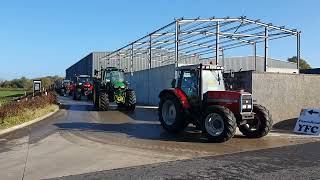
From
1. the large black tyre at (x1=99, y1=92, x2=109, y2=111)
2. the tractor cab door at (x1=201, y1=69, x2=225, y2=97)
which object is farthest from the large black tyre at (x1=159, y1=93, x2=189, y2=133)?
the large black tyre at (x1=99, y1=92, x2=109, y2=111)

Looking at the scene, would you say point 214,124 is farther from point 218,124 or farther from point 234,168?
point 234,168

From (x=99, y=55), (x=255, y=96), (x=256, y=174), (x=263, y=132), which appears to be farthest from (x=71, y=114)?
(x=99, y=55)

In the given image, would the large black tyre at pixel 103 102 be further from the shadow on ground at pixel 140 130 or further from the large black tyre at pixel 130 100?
the shadow on ground at pixel 140 130

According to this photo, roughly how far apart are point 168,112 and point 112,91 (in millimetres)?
10053

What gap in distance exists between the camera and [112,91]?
26984 millimetres

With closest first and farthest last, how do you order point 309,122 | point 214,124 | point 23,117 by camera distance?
point 214,124 < point 309,122 < point 23,117

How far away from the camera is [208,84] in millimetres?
16234

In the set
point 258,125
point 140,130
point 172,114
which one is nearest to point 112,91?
point 140,130

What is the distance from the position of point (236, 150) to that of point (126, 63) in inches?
1529

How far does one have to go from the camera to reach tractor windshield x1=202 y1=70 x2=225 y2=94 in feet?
53.0

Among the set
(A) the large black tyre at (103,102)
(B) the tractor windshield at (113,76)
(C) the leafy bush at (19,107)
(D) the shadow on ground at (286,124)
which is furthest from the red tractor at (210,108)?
(B) the tractor windshield at (113,76)

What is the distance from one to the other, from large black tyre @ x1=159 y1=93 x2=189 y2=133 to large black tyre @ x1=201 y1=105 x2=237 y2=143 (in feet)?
4.06

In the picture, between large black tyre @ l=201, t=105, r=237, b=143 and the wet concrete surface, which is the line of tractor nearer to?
large black tyre @ l=201, t=105, r=237, b=143

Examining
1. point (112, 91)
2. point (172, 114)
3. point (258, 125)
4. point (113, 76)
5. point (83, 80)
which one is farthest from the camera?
point (83, 80)
